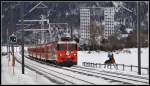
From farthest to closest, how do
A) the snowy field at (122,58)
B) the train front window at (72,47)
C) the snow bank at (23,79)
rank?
the snowy field at (122,58) < the train front window at (72,47) < the snow bank at (23,79)

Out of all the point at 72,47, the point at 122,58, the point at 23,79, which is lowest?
the point at 122,58

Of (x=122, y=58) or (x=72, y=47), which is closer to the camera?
(x=72, y=47)

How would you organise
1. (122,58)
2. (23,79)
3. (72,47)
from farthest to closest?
(122,58)
(72,47)
(23,79)

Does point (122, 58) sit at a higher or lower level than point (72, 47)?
lower

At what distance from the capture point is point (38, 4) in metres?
37.0

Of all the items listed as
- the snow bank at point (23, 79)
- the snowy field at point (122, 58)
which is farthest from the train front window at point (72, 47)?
the snow bank at point (23, 79)

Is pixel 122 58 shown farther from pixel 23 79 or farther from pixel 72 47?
pixel 23 79

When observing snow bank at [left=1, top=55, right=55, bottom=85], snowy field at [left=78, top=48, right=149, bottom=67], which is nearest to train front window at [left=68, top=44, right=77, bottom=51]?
snowy field at [left=78, top=48, right=149, bottom=67]

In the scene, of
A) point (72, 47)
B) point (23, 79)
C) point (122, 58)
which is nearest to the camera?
point (23, 79)

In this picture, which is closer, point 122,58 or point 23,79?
point 23,79

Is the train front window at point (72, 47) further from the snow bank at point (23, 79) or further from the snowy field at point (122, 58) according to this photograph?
the snow bank at point (23, 79)

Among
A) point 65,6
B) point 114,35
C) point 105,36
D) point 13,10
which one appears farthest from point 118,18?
point 105,36

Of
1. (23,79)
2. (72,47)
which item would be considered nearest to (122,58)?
(72,47)

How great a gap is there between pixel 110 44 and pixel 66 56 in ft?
184
